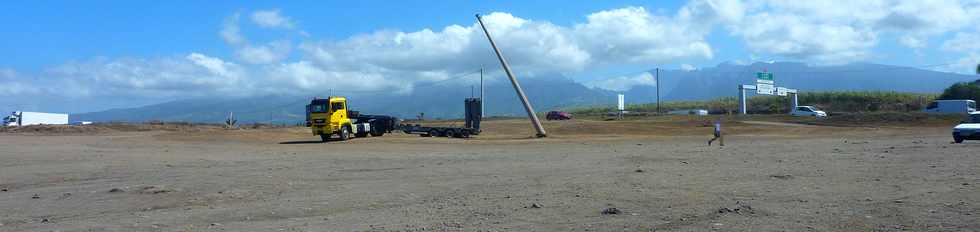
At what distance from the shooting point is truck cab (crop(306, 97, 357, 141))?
4372 centimetres

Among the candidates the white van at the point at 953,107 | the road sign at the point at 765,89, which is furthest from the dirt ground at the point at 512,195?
the road sign at the point at 765,89

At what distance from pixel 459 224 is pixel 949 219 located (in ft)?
19.4

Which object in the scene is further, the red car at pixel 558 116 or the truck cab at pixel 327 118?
the red car at pixel 558 116

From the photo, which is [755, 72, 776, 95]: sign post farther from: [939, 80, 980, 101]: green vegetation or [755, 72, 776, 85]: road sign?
[939, 80, 980, 101]: green vegetation

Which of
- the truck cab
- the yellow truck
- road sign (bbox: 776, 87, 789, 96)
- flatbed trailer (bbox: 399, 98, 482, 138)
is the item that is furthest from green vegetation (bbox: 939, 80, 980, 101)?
the truck cab

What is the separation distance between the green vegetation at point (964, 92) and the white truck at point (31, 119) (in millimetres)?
97219

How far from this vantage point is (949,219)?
9.96m

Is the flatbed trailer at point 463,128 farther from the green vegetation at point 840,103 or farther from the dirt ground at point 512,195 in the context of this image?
the green vegetation at point 840,103

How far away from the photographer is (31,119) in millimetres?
91438

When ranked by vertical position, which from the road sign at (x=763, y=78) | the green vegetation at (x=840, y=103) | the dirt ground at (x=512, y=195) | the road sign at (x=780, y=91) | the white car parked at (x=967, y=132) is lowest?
the dirt ground at (x=512, y=195)

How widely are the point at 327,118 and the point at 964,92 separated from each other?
246 ft

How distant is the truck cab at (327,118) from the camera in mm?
43719

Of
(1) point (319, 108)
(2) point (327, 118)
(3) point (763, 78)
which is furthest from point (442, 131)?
(3) point (763, 78)

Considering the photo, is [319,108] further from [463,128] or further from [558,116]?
[558,116]
